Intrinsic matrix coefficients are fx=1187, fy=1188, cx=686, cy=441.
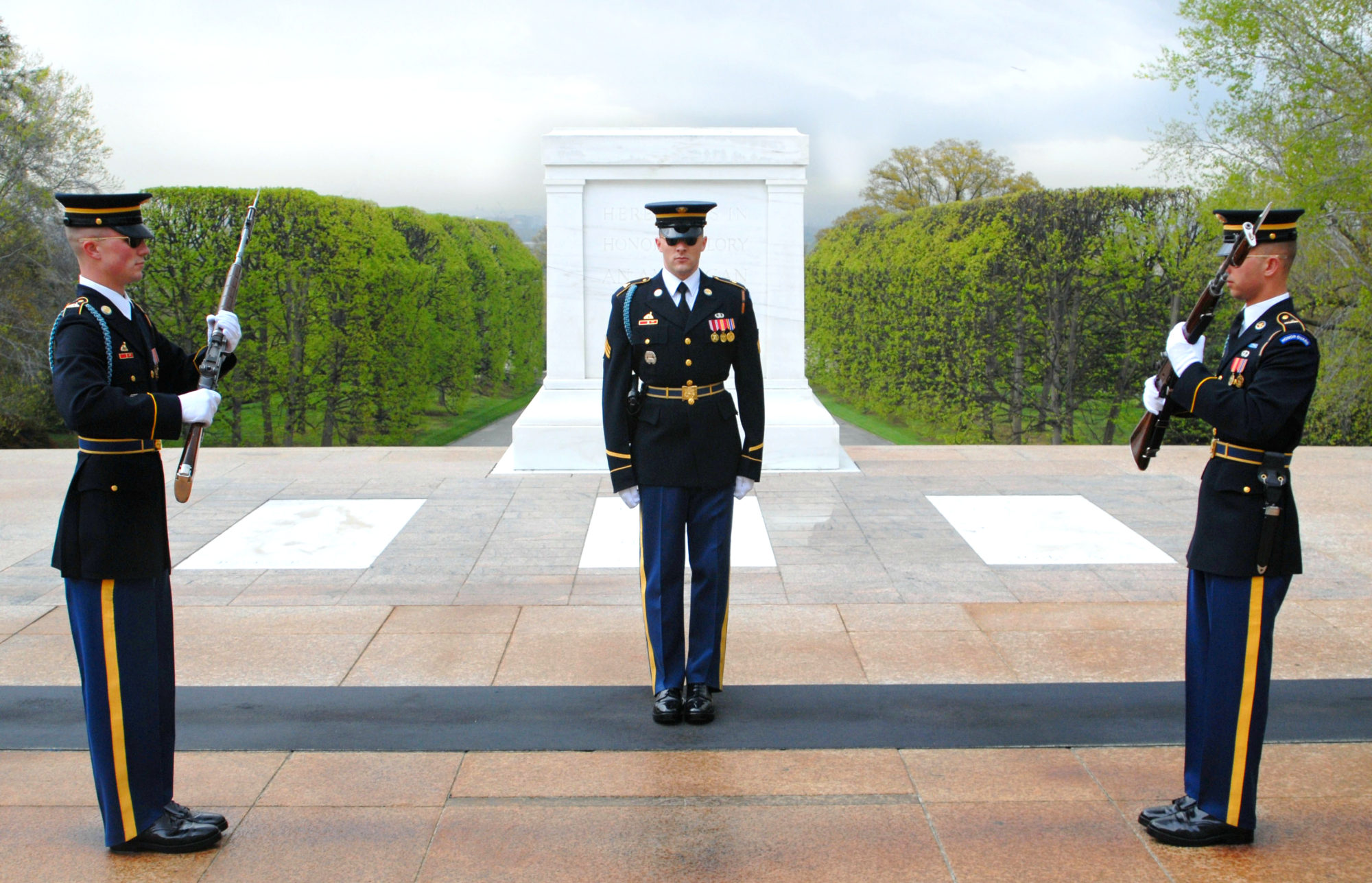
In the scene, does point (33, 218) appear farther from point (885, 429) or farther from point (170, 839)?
point (170, 839)

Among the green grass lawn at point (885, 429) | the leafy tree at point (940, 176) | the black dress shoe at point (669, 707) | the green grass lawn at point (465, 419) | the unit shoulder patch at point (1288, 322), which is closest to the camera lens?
the unit shoulder patch at point (1288, 322)

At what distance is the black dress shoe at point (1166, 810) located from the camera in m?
2.78

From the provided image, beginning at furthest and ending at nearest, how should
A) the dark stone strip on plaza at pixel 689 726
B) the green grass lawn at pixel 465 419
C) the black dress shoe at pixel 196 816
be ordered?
the green grass lawn at pixel 465 419, the dark stone strip on plaza at pixel 689 726, the black dress shoe at pixel 196 816

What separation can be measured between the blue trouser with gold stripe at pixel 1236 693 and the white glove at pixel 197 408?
2.32 m

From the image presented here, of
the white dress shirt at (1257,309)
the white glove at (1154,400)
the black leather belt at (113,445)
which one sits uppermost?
the white dress shirt at (1257,309)

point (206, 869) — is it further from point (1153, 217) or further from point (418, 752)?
point (1153, 217)

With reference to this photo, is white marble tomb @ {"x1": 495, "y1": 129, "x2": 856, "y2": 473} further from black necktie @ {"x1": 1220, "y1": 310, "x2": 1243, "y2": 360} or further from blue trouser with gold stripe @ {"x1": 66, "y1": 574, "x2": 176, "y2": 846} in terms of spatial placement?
blue trouser with gold stripe @ {"x1": 66, "y1": 574, "x2": 176, "y2": 846}

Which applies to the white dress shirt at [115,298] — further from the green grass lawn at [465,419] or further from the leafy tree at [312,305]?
the green grass lawn at [465,419]

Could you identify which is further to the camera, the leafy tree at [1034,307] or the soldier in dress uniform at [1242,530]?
the leafy tree at [1034,307]

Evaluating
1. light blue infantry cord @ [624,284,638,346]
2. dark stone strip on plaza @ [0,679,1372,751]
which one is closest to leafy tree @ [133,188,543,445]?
dark stone strip on plaza @ [0,679,1372,751]

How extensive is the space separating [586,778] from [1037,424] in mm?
15755

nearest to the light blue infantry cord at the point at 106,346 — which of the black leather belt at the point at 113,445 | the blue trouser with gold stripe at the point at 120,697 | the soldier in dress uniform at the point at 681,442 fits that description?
the black leather belt at the point at 113,445

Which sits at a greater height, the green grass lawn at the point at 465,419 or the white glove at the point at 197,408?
A: the white glove at the point at 197,408

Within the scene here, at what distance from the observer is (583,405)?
7.52 m
